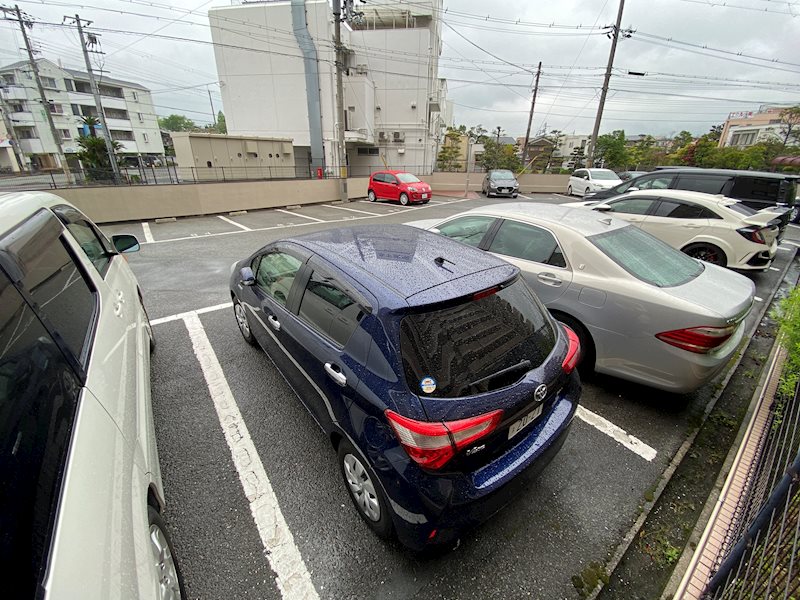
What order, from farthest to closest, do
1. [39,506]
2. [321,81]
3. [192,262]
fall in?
[321,81] < [192,262] < [39,506]

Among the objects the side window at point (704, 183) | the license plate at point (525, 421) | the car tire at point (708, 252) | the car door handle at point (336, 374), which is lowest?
the car tire at point (708, 252)

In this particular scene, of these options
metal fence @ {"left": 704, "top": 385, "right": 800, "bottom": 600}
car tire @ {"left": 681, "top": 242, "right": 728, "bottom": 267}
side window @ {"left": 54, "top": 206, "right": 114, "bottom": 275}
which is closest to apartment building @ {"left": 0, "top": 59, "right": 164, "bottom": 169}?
side window @ {"left": 54, "top": 206, "right": 114, "bottom": 275}

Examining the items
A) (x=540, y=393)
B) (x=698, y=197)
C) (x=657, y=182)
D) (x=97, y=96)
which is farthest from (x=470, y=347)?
(x=97, y=96)

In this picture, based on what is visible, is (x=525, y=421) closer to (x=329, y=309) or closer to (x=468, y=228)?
(x=329, y=309)

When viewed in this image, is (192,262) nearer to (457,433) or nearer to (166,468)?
(166,468)

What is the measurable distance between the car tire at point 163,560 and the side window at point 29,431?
505mm

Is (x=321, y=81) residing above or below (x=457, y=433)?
above

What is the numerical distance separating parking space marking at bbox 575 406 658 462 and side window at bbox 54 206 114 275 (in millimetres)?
4031

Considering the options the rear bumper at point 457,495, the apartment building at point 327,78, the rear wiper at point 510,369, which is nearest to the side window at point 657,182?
the rear wiper at point 510,369

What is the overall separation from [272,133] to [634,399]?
28.7 metres

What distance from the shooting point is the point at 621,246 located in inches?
123

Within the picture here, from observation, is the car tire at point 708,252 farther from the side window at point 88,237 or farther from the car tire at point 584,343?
the side window at point 88,237

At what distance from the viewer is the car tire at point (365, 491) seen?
1.73 metres

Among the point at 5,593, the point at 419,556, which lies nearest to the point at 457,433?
the point at 419,556
